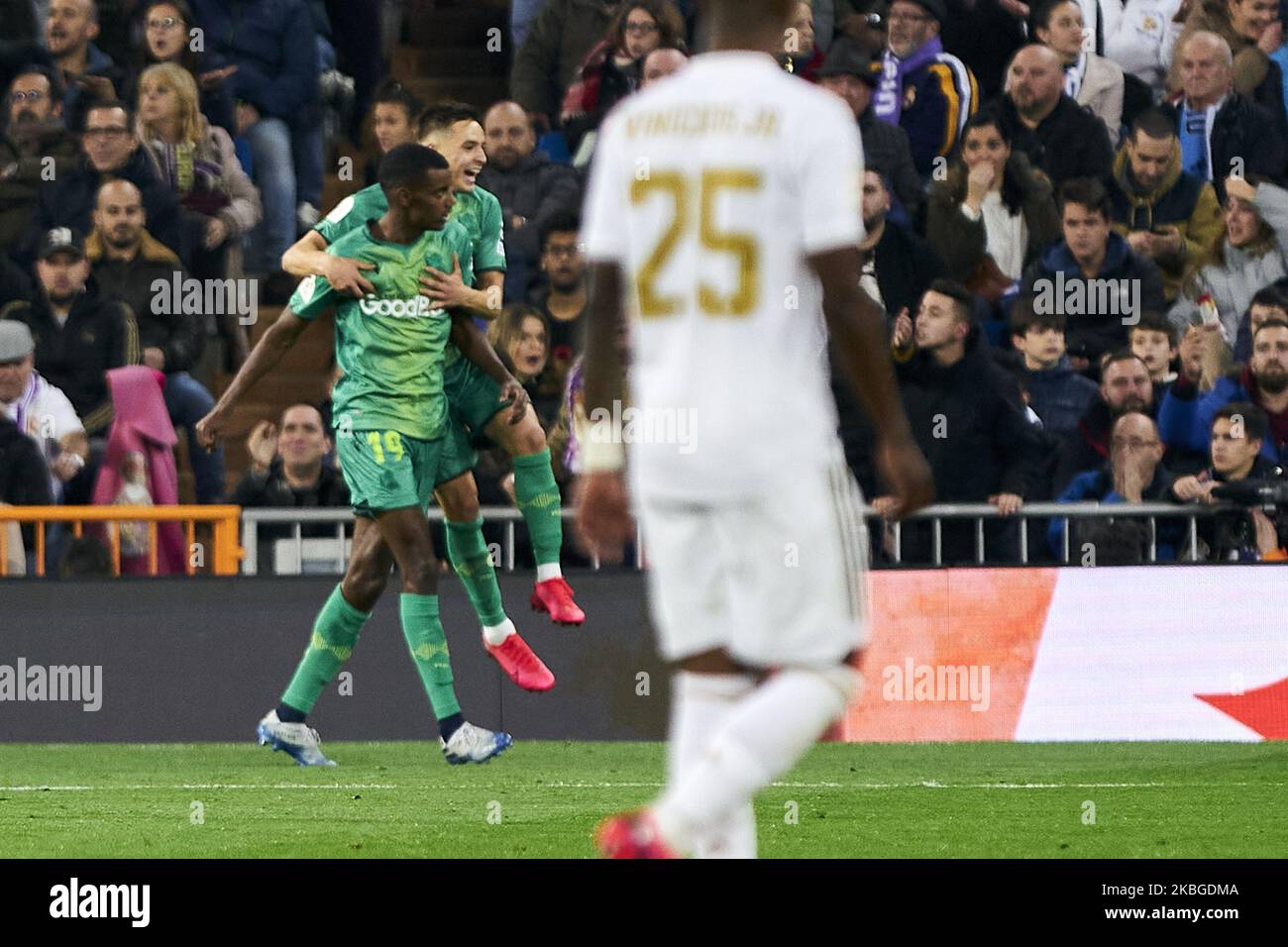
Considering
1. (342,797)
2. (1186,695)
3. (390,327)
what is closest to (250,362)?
(390,327)

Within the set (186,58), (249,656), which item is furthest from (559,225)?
(249,656)

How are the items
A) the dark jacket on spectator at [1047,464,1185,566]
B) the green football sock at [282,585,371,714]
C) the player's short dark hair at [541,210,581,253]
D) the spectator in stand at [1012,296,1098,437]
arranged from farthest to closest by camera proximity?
the player's short dark hair at [541,210,581,253] < the spectator in stand at [1012,296,1098,437] < the dark jacket on spectator at [1047,464,1185,566] < the green football sock at [282,585,371,714]

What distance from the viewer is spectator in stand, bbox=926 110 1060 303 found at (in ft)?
48.3

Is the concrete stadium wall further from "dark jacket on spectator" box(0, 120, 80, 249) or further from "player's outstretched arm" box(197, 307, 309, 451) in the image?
"dark jacket on spectator" box(0, 120, 80, 249)

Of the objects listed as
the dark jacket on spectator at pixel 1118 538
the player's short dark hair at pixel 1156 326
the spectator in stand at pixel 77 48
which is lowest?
the dark jacket on spectator at pixel 1118 538

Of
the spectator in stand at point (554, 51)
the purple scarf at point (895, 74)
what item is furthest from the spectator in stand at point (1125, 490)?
the spectator in stand at point (554, 51)

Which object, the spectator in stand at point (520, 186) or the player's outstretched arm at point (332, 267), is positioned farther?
the spectator in stand at point (520, 186)

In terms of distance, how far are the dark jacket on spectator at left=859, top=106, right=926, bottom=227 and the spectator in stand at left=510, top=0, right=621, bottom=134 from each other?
1929 millimetres

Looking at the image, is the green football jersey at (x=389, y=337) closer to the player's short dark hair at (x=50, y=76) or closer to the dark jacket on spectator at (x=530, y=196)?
the dark jacket on spectator at (x=530, y=196)

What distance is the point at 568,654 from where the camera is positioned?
Result: 13141mm

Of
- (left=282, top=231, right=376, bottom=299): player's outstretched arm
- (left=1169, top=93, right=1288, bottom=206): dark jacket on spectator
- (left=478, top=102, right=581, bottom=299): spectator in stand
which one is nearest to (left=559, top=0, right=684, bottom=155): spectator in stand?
(left=478, top=102, right=581, bottom=299): spectator in stand

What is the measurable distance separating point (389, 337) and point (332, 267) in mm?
388

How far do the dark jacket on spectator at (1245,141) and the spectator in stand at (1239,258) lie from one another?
254 mm

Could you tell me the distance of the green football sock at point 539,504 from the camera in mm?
11664
